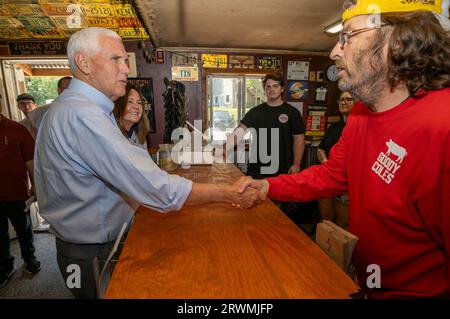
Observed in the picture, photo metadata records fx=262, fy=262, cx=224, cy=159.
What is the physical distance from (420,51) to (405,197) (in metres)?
0.54

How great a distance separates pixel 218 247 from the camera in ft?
3.47

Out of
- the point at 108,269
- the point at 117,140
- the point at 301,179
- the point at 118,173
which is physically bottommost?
the point at 108,269

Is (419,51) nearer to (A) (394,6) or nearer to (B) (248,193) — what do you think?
(A) (394,6)

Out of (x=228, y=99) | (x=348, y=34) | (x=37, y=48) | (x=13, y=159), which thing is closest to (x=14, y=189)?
(x=13, y=159)

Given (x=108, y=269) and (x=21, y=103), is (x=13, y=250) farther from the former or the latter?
(x=108, y=269)

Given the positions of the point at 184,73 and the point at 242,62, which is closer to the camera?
the point at 184,73

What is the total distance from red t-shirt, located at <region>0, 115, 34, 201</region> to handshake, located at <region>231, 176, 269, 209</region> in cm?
275

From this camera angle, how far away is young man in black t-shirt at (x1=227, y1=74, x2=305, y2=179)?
129 inches

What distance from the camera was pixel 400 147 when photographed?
36.9 inches

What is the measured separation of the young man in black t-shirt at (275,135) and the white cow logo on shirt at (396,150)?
2243 millimetres
